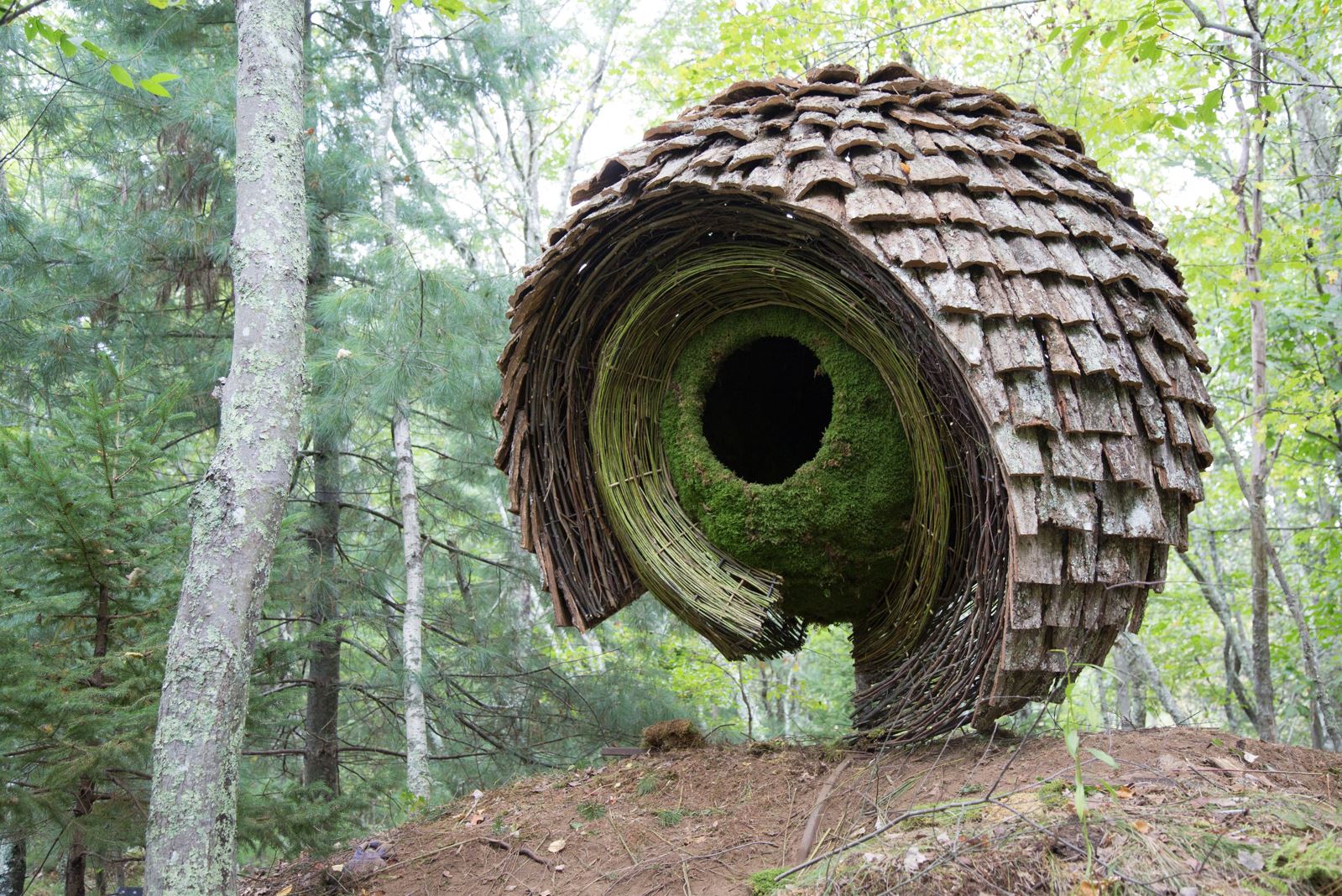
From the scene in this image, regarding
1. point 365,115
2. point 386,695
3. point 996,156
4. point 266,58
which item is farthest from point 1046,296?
point 365,115

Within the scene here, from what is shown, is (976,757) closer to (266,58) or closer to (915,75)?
(915,75)

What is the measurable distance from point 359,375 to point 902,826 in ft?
12.7

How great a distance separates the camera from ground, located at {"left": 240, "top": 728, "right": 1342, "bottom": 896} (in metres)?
1.71

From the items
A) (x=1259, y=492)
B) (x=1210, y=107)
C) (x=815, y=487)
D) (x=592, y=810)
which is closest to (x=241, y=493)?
(x=592, y=810)

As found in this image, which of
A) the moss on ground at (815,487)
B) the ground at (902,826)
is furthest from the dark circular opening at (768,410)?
the ground at (902,826)

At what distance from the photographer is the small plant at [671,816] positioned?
2.69 m

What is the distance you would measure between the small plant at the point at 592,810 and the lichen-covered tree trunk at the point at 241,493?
1.06m

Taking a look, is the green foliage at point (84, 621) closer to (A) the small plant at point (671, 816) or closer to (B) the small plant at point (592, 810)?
(B) the small plant at point (592, 810)

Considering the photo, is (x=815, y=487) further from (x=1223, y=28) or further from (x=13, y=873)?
(x=13, y=873)

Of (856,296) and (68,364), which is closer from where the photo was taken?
(856,296)

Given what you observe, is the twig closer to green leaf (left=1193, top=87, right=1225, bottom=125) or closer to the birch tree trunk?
the birch tree trunk

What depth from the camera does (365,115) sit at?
6.88 m

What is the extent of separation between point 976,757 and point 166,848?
84.0 inches

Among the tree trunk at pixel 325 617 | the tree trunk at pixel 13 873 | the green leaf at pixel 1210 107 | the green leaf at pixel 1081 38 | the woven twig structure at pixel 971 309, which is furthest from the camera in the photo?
the tree trunk at pixel 325 617
